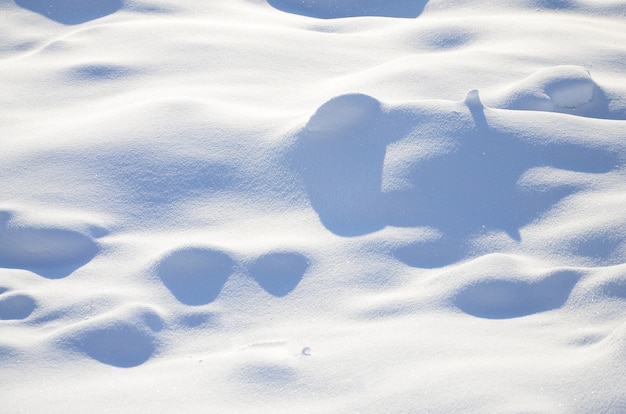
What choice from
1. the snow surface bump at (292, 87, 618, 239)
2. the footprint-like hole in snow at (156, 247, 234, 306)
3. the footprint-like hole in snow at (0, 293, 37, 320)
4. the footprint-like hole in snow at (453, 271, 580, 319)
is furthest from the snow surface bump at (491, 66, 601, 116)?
the footprint-like hole in snow at (0, 293, 37, 320)

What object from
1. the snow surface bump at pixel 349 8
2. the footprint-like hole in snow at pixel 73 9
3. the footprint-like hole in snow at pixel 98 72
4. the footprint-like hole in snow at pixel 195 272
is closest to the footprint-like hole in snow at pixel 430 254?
the footprint-like hole in snow at pixel 195 272

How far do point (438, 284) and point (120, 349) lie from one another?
1105mm

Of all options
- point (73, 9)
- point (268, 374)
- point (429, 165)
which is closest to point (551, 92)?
point (429, 165)

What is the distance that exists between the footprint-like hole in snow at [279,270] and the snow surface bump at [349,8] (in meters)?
2.50

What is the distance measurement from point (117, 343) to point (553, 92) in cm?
224

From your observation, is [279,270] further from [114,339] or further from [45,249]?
[45,249]

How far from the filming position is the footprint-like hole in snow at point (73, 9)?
15.5 feet

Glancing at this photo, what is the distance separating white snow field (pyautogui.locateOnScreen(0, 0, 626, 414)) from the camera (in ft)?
7.36

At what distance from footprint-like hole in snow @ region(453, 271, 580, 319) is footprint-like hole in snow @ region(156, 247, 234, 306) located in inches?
33.6

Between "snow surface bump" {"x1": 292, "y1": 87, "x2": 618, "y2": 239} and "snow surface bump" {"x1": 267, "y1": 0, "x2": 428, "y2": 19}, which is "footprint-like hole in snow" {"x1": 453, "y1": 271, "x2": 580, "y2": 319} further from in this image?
"snow surface bump" {"x1": 267, "y1": 0, "x2": 428, "y2": 19}

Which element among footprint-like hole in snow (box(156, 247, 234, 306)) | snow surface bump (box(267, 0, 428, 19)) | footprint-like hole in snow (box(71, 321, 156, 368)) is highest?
snow surface bump (box(267, 0, 428, 19))

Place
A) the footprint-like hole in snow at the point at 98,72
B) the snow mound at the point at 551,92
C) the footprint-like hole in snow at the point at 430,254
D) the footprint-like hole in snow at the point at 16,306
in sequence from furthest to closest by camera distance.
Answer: the footprint-like hole in snow at the point at 98,72 < the snow mound at the point at 551,92 < the footprint-like hole in snow at the point at 430,254 < the footprint-like hole in snow at the point at 16,306

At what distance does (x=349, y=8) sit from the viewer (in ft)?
16.0

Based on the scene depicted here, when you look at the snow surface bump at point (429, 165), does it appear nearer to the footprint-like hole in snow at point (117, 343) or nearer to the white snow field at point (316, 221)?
the white snow field at point (316, 221)
